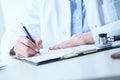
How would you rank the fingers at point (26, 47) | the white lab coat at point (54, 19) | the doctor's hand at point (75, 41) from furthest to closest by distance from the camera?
the white lab coat at point (54, 19) → the doctor's hand at point (75, 41) → the fingers at point (26, 47)

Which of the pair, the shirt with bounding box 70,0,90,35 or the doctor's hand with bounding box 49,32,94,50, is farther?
the shirt with bounding box 70,0,90,35

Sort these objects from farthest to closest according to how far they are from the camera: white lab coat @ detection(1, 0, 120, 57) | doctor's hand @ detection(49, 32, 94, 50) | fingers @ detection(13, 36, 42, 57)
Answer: white lab coat @ detection(1, 0, 120, 57)
doctor's hand @ detection(49, 32, 94, 50)
fingers @ detection(13, 36, 42, 57)

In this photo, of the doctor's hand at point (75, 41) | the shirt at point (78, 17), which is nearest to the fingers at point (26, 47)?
the doctor's hand at point (75, 41)

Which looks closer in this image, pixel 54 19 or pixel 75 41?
pixel 75 41

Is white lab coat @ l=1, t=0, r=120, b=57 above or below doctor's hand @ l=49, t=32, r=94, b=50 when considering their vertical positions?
above

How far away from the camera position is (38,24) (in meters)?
1.64

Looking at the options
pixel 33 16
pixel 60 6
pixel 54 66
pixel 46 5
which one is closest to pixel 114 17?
pixel 60 6

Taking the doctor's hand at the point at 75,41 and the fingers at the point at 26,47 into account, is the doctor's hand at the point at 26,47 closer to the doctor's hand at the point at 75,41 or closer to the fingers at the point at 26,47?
the fingers at the point at 26,47

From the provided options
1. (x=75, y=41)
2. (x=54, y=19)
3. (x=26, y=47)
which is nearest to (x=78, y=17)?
(x=54, y=19)

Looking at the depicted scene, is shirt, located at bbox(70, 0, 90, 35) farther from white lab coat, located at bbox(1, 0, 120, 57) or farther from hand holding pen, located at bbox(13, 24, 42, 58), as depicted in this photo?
hand holding pen, located at bbox(13, 24, 42, 58)

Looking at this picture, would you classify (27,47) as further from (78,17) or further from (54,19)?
(54,19)

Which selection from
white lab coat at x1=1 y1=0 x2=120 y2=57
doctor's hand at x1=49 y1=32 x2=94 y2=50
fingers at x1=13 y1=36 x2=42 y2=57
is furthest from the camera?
white lab coat at x1=1 y1=0 x2=120 y2=57

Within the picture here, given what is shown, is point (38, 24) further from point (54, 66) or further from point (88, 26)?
point (54, 66)

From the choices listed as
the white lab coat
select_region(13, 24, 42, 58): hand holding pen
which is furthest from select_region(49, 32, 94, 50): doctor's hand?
the white lab coat
